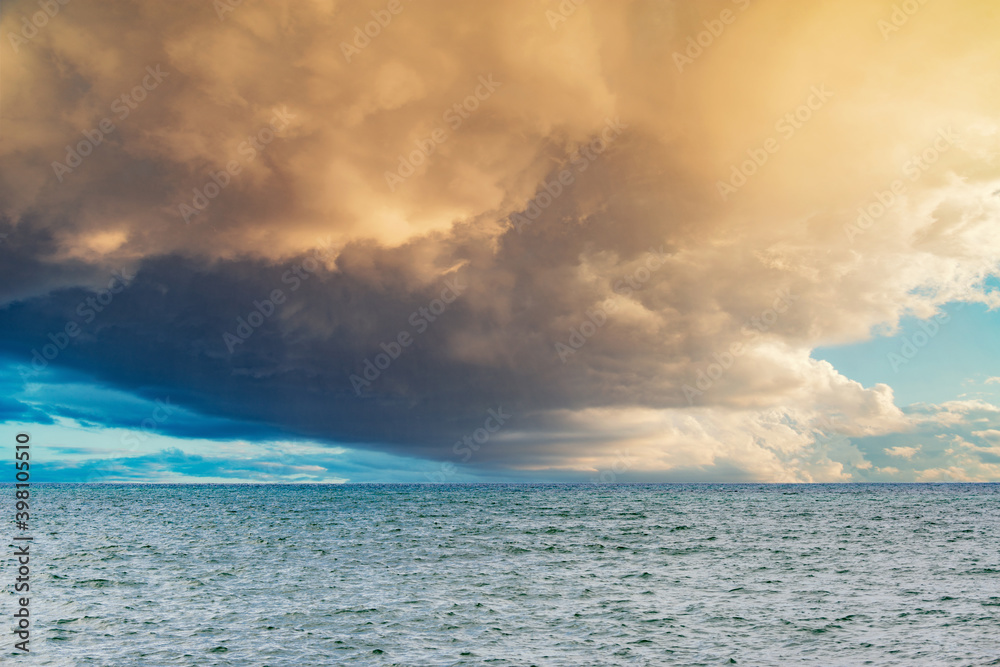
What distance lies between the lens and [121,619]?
2653 centimetres

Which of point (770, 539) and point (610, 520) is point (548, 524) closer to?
point (610, 520)

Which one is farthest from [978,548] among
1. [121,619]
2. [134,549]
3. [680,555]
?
[134,549]

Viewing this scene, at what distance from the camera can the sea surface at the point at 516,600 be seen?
2194cm

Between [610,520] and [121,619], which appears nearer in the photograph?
[121,619]

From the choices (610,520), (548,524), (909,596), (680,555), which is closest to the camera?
(909,596)

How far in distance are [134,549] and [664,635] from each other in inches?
1758

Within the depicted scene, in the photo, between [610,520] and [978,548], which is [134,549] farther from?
[978,548]

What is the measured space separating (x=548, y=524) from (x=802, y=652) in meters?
52.4

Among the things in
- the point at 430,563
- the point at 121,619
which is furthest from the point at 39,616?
the point at 430,563

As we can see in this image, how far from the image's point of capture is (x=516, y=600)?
99.0ft

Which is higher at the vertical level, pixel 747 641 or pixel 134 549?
pixel 747 641

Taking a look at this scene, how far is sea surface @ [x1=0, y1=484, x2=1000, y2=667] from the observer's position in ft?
72.0

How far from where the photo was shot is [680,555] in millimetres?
45219

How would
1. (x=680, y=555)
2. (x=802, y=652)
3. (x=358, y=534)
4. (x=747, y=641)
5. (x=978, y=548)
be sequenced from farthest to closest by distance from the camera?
(x=358, y=534) < (x=978, y=548) < (x=680, y=555) < (x=747, y=641) < (x=802, y=652)
